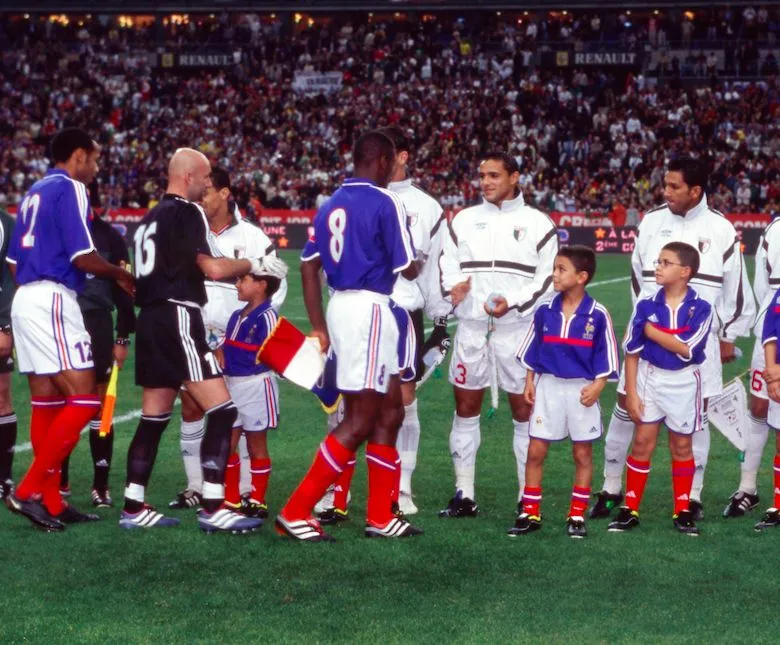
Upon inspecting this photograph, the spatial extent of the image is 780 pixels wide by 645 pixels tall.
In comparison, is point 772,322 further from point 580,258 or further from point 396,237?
point 396,237

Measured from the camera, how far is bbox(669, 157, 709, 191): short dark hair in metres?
7.46

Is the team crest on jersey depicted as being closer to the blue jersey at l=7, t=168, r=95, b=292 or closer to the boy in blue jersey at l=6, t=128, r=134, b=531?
the boy in blue jersey at l=6, t=128, r=134, b=531

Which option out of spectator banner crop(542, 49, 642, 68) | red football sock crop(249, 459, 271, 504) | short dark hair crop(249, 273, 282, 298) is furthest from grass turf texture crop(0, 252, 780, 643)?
spectator banner crop(542, 49, 642, 68)

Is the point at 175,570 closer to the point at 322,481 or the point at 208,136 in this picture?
the point at 322,481

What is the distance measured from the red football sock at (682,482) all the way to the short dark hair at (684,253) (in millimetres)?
1116

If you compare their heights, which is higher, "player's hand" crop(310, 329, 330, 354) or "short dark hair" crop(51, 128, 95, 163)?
"short dark hair" crop(51, 128, 95, 163)

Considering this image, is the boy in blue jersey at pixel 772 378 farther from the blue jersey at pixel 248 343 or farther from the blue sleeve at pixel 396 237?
the blue jersey at pixel 248 343

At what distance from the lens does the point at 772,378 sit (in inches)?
268

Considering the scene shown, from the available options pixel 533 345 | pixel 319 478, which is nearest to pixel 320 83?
pixel 533 345

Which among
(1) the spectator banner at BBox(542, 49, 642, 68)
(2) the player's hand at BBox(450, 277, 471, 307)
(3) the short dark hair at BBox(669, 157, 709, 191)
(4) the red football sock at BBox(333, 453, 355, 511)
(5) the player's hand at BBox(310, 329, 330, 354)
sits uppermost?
(1) the spectator banner at BBox(542, 49, 642, 68)

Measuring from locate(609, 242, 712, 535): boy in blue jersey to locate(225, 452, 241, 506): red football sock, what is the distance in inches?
87.4

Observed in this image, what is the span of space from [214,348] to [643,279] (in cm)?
270

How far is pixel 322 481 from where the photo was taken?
6.55 metres

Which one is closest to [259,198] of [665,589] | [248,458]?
[248,458]
